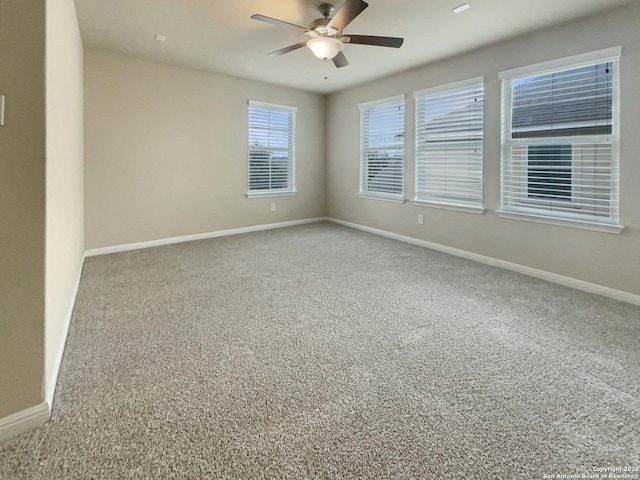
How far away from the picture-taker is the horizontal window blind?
129 inches

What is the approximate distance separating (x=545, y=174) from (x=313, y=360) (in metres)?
3.32

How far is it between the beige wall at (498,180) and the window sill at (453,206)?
0.20 feet

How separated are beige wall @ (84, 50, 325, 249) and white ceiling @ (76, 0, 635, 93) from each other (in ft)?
1.20

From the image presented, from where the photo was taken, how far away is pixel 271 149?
6375 millimetres

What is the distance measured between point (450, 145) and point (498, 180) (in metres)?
0.87

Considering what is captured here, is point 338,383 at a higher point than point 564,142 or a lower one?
lower

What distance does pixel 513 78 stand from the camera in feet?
12.9

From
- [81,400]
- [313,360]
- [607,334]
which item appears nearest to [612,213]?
[607,334]

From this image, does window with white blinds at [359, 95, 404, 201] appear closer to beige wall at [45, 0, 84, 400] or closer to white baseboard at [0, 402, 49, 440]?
beige wall at [45, 0, 84, 400]

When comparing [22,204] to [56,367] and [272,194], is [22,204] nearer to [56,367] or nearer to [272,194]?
[56,367]

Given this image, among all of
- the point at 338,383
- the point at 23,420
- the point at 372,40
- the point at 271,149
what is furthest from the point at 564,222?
the point at 271,149

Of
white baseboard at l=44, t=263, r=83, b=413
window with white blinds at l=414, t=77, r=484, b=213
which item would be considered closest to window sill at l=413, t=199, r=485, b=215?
window with white blinds at l=414, t=77, r=484, b=213

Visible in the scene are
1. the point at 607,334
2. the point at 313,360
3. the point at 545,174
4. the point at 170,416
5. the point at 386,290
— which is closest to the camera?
the point at 170,416

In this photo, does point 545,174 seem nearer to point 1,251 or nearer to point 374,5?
point 374,5
